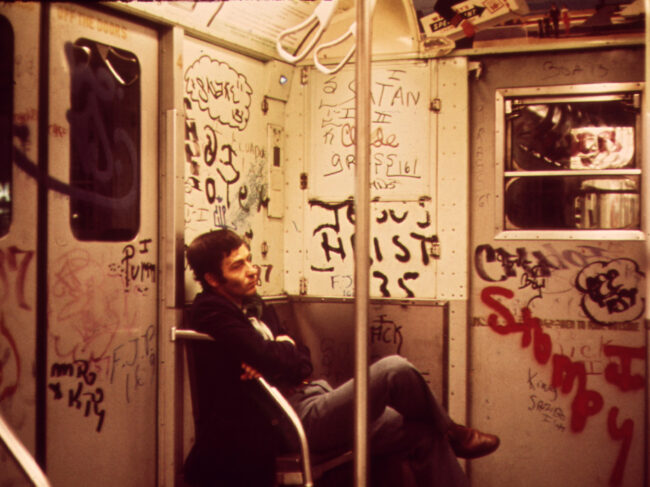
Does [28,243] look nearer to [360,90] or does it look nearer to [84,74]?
[84,74]

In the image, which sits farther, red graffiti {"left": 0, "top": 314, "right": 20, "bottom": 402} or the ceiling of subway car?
the ceiling of subway car

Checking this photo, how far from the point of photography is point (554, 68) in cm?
450

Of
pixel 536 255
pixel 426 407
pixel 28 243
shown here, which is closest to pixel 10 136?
pixel 28 243

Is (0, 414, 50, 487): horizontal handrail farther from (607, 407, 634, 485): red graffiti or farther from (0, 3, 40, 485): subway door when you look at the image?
(607, 407, 634, 485): red graffiti

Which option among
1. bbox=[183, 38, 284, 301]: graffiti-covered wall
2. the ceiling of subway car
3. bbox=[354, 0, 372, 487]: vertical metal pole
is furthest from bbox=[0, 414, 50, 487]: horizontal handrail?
the ceiling of subway car

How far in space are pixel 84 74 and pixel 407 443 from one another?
85.0 inches

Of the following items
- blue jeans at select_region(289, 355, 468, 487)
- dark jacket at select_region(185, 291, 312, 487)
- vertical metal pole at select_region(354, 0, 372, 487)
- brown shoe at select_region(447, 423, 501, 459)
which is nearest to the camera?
vertical metal pole at select_region(354, 0, 372, 487)

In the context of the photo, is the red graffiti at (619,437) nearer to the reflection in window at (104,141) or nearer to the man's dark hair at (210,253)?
the man's dark hair at (210,253)

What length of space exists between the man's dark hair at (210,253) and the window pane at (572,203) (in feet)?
5.81

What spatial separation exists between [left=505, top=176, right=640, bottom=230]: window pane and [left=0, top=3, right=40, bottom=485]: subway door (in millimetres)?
2586

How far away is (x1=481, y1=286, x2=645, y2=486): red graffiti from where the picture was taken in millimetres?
4387

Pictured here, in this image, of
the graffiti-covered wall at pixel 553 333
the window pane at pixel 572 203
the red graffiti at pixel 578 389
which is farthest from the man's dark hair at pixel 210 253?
the red graffiti at pixel 578 389

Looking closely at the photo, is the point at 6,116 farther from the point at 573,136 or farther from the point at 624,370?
the point at 624,370

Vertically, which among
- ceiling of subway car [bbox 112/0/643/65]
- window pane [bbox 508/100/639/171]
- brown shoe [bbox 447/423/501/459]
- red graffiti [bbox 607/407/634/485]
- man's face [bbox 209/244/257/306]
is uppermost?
ceiling of subway car [bbox 112/0/643/65]
